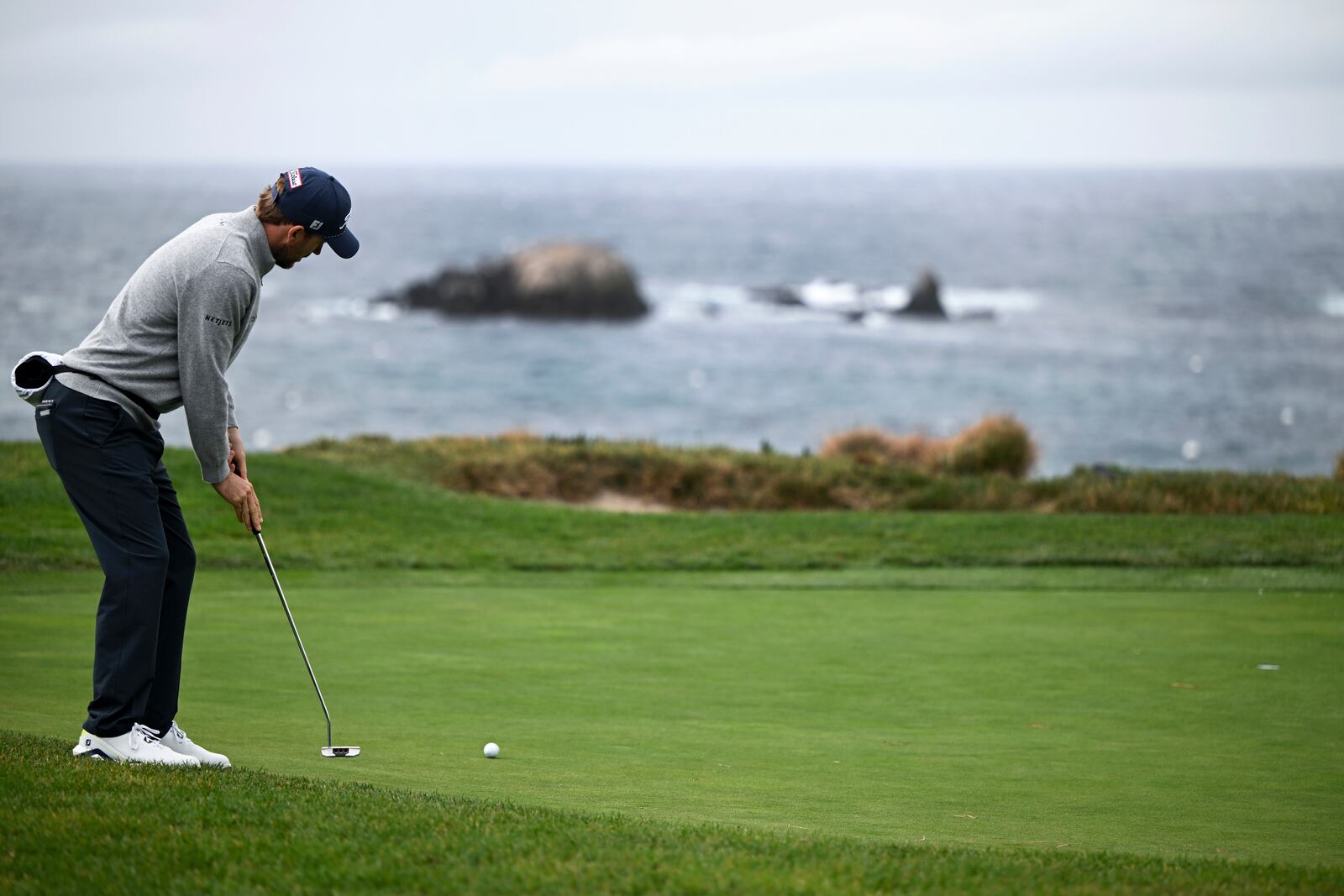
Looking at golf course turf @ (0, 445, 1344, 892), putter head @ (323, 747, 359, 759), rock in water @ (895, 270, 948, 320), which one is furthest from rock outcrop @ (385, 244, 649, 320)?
putter head @ (323, 747, 359, 759)

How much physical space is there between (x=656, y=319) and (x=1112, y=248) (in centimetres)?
4933

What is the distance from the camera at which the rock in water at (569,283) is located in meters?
63.2

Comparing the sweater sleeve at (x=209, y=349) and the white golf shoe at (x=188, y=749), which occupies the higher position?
the sweater sleeve at (x=209, y=349)

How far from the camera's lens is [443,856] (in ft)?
13.4

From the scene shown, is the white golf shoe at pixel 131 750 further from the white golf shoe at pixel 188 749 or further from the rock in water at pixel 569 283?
the rock in water at pixel 569 283

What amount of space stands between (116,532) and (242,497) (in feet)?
1.33

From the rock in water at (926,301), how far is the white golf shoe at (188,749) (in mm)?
66707

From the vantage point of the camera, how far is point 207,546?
11.7 metres

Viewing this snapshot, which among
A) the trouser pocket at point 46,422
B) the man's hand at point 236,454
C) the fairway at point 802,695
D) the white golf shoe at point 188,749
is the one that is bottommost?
the fairway at point 802,695

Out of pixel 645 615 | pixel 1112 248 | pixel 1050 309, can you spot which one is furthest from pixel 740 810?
pixel 1112 248

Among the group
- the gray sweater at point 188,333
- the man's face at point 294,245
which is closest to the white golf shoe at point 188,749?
the gray sweater at point 188,333

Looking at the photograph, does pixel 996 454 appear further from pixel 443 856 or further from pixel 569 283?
pixel 569 283

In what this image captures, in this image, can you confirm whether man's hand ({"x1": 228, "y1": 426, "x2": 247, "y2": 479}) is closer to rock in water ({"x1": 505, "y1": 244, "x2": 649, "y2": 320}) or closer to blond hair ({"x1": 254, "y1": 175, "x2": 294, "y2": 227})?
blond hair ({"x1": 254, "y1": 175, "x2": 294, "y2": 227})

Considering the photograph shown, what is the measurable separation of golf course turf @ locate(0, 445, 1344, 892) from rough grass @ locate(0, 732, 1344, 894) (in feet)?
0.04
